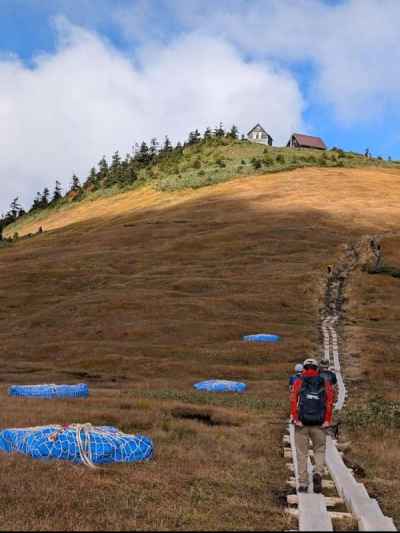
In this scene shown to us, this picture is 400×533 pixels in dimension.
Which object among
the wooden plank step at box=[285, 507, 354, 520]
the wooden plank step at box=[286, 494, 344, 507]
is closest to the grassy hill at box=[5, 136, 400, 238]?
the wooden plank step at box=[286, 494, 344, 507]

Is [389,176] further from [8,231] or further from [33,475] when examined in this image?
[33,475]

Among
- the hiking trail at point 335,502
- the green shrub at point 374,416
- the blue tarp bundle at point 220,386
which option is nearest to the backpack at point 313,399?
the hiking trail at point 335,502

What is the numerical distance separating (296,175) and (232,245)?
63643 millimetres

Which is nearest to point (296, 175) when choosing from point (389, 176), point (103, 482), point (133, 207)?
point (389, 176)

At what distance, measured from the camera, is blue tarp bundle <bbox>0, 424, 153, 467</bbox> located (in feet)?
54.2

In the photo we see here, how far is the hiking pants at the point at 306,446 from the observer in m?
14.5

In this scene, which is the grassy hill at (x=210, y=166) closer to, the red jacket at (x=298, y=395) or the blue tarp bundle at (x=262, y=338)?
the blue tarp bundle at (x=262, y=338)

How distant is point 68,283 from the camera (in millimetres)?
74250

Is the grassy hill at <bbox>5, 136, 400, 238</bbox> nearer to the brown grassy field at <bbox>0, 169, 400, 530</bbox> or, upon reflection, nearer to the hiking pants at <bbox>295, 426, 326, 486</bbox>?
the brown grassy field at <bbox>0, 169, 400, 530</bbox>

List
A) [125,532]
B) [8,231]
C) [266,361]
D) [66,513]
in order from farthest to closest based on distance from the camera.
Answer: [8,231] < [266,361] < [66,513] < [125,532]

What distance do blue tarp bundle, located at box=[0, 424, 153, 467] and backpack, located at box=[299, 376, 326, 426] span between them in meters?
5.03

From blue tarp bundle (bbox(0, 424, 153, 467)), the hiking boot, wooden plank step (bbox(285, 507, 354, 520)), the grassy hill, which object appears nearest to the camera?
wooden plank step (bbox(285, 507, 354, 520))

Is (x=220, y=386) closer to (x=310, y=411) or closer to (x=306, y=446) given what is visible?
(x=306, y=446)

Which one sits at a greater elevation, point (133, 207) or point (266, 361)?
point (133, 207)
